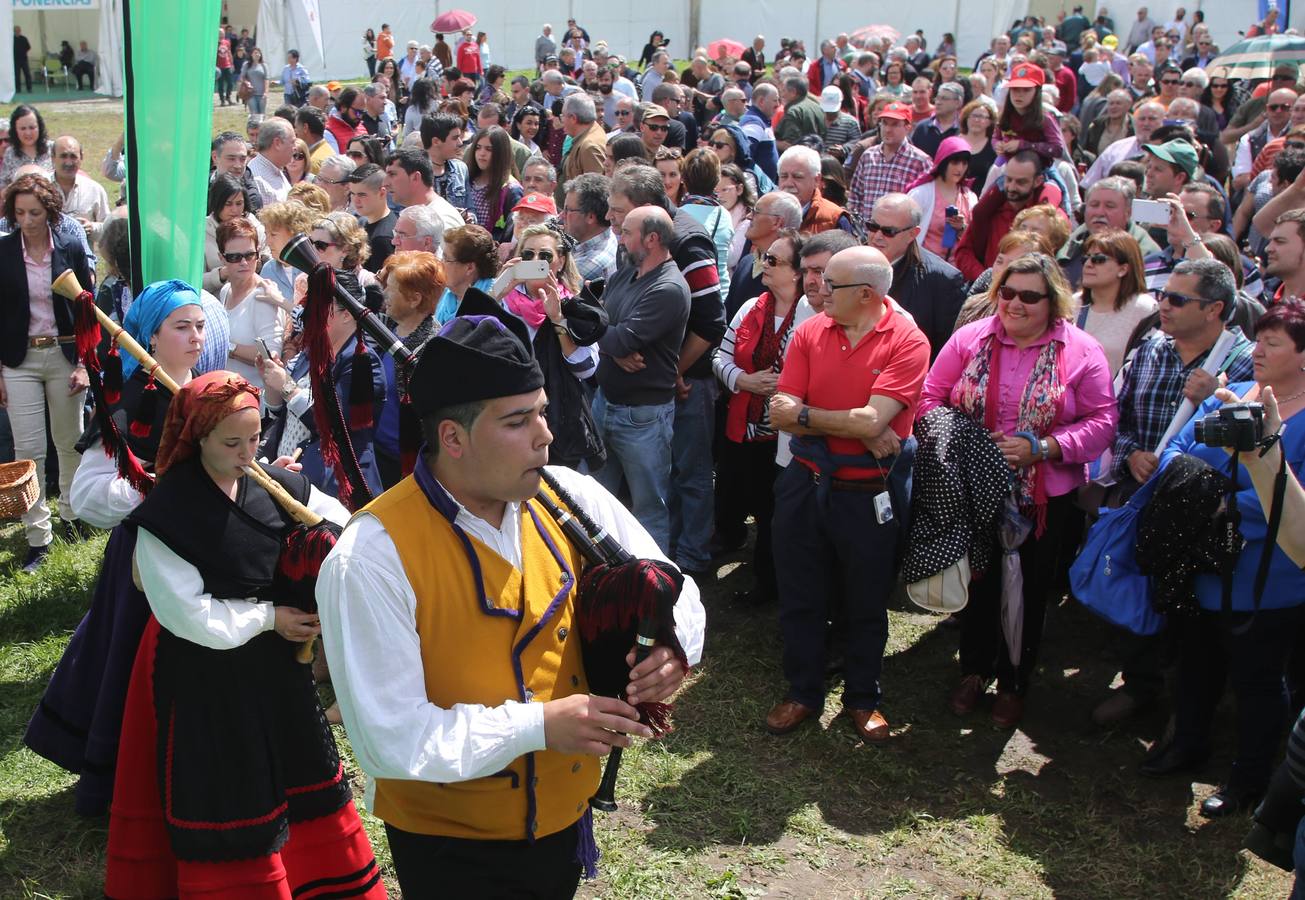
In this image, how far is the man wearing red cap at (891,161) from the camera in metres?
8.71

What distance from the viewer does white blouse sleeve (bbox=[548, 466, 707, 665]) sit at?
2545 mm

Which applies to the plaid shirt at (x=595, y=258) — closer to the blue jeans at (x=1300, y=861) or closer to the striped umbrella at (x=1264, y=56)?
the blue jeans at (x=1300, y=861)

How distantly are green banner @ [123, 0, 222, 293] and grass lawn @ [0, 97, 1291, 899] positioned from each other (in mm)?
2099

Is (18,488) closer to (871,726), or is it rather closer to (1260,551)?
(871,726)

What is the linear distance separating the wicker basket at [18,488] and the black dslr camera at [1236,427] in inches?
207

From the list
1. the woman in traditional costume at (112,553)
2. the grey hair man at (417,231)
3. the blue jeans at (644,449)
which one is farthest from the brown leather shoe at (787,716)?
the grey hair man at (417,231)

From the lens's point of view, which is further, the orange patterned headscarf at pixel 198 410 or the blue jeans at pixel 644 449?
the blue jeans at pixel 644 449

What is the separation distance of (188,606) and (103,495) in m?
0.92

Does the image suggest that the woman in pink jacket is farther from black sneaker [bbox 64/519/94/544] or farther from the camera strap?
black sneaker [bbox 64/519/94/544]

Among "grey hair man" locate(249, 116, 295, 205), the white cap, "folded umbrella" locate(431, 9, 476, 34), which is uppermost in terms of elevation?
"folded umbrella" locate(431, 9, 476, 34)

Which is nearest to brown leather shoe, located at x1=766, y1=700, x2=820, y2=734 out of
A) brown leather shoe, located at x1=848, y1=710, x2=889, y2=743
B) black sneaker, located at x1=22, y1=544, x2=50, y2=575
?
brown leather shoe, located at x1=848, y1=710, x2=889, y2=743

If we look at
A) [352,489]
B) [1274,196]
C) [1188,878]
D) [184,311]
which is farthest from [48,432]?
[1274,196]

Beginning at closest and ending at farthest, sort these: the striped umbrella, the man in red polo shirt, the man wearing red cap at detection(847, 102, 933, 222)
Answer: the man in red polo shirt, the man wearing red cap at detection(847, 102, 933, 222), the striped umbrella

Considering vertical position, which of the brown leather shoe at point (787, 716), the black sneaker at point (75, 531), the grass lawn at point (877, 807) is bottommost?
the grass lawn at point (877, 807)
